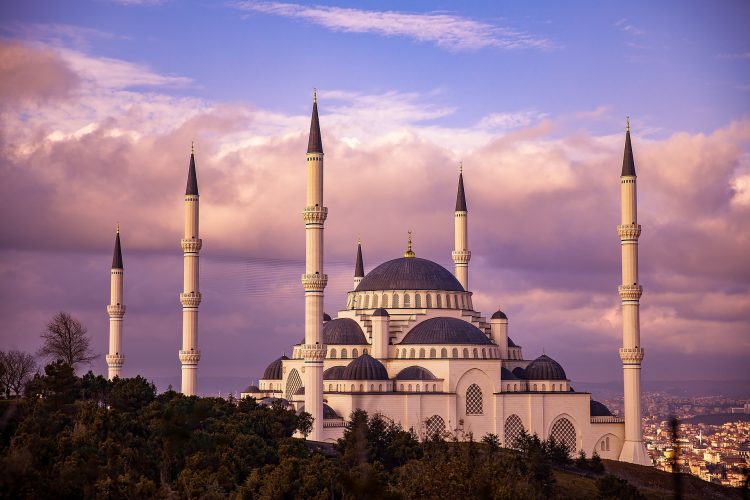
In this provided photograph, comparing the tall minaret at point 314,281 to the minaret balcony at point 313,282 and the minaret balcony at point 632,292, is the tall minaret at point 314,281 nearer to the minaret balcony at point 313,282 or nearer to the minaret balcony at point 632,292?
the minaret balcony at point 313,282

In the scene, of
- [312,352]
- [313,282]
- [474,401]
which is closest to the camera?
[312,352]

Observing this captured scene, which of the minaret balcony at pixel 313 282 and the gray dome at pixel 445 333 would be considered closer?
the minaret balcony at pixel 313 282

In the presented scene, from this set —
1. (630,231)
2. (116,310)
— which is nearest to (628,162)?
(630,231)

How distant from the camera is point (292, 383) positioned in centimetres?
6581

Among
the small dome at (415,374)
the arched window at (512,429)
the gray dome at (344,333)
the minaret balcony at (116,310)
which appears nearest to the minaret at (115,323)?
the minaret balcony at (116,310)

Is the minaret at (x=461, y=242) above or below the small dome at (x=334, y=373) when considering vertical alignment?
above

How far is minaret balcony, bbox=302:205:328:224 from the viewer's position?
5941 cm

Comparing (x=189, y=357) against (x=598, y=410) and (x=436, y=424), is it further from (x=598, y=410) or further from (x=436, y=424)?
(x=598, y=410)

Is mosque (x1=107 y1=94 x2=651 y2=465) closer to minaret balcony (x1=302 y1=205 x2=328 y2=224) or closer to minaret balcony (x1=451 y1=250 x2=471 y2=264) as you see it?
minaret balcony (x1=302 y1=205 x2=328 y2=224)

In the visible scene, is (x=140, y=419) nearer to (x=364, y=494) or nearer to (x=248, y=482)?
(x=248, y=482)

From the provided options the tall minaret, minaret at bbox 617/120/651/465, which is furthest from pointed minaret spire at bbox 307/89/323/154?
minaret at bbox 617/120/651/465

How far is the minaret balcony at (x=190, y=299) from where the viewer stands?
209 ft

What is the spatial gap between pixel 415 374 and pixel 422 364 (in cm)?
111

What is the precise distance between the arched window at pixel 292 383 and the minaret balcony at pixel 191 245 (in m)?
7.82
